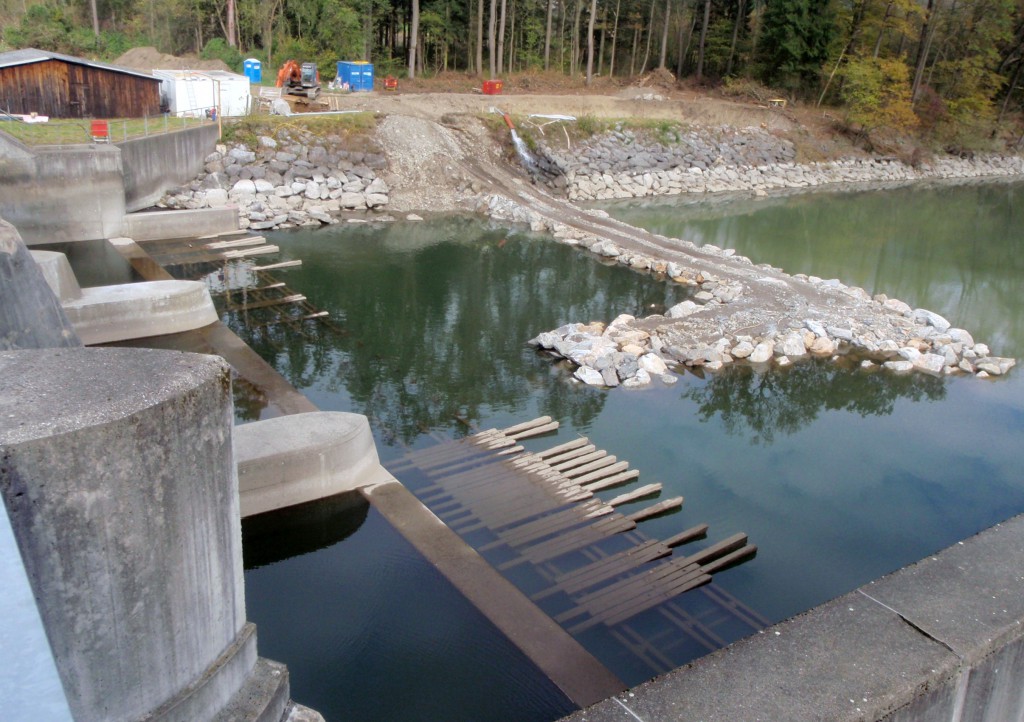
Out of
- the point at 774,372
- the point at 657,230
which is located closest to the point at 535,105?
the point at 657,230

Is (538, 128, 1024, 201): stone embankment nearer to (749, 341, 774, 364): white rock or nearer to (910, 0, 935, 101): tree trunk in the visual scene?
(910, 0, 935, 101): tree trunk

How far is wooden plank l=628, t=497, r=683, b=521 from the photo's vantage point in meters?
10.9

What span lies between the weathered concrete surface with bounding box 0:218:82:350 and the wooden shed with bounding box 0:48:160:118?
18.7 meters

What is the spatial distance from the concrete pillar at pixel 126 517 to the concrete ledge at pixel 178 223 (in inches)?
779

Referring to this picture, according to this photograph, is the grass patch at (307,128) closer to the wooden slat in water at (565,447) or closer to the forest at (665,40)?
the forest at (665,40)

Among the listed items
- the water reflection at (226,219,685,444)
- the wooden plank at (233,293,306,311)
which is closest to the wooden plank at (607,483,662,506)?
the water reflection at (226,219,685,444)

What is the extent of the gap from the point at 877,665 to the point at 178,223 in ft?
73.3

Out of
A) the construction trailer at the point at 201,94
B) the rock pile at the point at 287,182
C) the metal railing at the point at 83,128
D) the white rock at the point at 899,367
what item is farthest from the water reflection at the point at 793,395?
the construction trailer at the point at 201,94

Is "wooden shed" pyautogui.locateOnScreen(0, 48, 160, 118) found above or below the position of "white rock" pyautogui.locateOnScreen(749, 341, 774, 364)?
above

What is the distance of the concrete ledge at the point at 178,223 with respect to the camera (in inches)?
880

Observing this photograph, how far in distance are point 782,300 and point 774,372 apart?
385 cm

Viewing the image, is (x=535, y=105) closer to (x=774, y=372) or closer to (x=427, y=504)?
(x=774, y=372)

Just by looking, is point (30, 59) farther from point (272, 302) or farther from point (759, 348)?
point (759, 348)

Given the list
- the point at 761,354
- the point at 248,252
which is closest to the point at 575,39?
the point at 248,252
